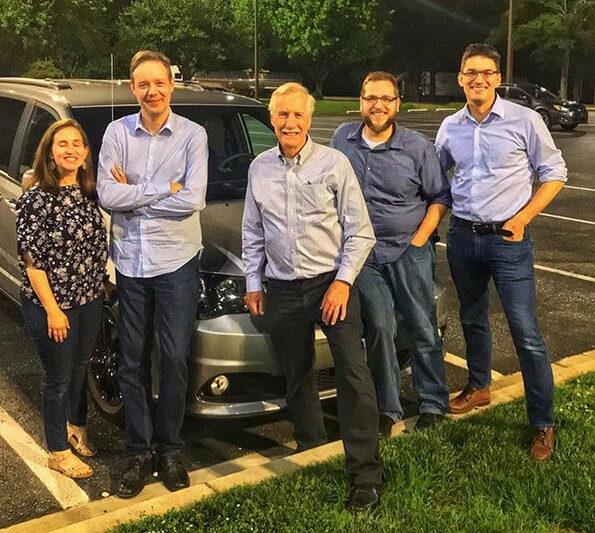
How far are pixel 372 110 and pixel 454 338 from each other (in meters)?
2.81

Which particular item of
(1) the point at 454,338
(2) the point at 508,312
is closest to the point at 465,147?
(2) the point at 508,312

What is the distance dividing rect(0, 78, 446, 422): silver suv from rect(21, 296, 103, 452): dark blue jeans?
0.33 m

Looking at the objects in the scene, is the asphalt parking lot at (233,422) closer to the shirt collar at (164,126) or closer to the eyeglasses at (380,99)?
the shirt collar at (164,126)

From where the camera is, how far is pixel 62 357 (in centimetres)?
369

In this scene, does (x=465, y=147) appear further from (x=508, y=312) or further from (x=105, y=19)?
(x=105, y=19)

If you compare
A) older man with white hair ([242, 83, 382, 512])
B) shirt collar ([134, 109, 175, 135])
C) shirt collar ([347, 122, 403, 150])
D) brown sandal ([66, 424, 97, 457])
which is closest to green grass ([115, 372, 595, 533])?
older man with white hair ([242, 83, 382, 512])

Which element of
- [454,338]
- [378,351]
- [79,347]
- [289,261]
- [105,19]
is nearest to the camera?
[289,261]

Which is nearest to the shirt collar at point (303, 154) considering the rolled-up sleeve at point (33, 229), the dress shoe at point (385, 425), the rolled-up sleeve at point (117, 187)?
the rolled-up sleeve at point (117, 187)

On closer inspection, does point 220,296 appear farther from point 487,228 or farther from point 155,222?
point 487,228

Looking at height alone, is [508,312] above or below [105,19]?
below

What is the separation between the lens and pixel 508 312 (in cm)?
392

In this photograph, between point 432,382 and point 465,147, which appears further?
point 432,382

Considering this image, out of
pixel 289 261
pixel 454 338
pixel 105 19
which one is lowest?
pixel 454 338

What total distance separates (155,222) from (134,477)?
1.16 metres
